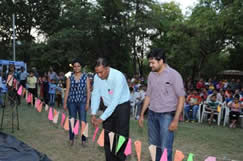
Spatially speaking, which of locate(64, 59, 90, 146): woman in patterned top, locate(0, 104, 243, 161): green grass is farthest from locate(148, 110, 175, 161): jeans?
locate(64, 59, 90, 146): woman in patterned top

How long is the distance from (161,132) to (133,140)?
8.18ft

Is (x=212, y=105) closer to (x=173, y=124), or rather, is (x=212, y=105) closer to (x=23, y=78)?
(x=173, y=124)

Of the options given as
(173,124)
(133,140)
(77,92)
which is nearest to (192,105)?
(133,140)

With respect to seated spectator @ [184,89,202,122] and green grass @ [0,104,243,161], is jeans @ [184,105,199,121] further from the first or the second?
green grass @ [0,104,243,161]

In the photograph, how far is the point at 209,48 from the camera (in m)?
16.9

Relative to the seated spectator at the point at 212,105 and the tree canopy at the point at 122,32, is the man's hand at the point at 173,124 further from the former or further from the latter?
the tree canopy at the point at 122,32

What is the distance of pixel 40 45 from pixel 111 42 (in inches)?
256

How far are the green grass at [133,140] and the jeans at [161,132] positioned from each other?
1.14 meters

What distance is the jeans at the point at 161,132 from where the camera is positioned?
301cm

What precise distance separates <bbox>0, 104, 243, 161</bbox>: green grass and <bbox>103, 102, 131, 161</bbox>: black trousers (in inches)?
32.2

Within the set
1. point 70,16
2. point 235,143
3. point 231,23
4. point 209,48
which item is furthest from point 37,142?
point 70,16

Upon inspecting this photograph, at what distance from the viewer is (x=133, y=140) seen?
5.46 m

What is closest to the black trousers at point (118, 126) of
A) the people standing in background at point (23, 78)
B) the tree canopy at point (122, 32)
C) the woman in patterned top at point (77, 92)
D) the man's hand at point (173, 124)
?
the man's hand at point (173, 124)

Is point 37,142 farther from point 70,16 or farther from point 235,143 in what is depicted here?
point 70,16
